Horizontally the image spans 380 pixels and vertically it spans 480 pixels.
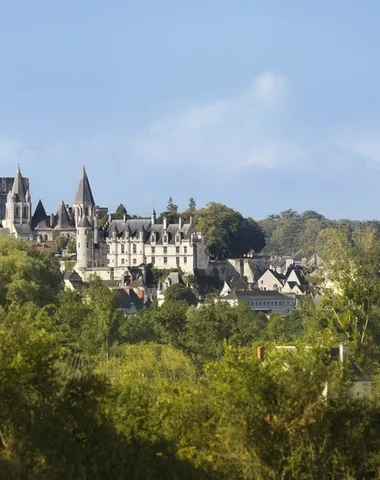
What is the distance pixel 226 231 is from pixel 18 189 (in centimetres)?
2747

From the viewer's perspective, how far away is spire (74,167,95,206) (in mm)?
171875

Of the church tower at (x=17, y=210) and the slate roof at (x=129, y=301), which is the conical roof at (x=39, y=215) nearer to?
the church tower at (x=17, y=210)

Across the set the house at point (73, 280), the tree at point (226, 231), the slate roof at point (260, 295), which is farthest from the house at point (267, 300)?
the house at point (73, 280)

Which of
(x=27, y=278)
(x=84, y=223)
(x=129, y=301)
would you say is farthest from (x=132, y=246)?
(x=27, y=278)

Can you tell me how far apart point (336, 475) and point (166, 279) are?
111570mm

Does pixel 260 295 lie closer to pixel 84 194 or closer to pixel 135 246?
pixel 135 246

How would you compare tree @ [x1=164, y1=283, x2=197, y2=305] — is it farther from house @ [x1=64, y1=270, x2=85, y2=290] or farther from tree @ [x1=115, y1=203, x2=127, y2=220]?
tree @ [x1=115, y1=203, x2=127, y2=220]

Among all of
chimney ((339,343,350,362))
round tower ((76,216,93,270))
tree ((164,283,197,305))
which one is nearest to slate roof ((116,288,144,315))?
tree ((164,283,197,305))

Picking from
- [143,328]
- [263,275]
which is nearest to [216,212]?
[263,275]

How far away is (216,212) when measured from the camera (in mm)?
172375

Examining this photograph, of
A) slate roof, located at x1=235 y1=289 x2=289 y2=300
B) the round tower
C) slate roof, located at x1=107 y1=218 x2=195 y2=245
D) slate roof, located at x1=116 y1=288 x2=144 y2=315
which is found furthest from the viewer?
the round tower

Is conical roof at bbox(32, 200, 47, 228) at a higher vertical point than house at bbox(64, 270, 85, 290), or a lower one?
higher

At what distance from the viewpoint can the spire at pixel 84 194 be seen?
171875 mm

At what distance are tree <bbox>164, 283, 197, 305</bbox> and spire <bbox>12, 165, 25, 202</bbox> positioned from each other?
43.4 m
